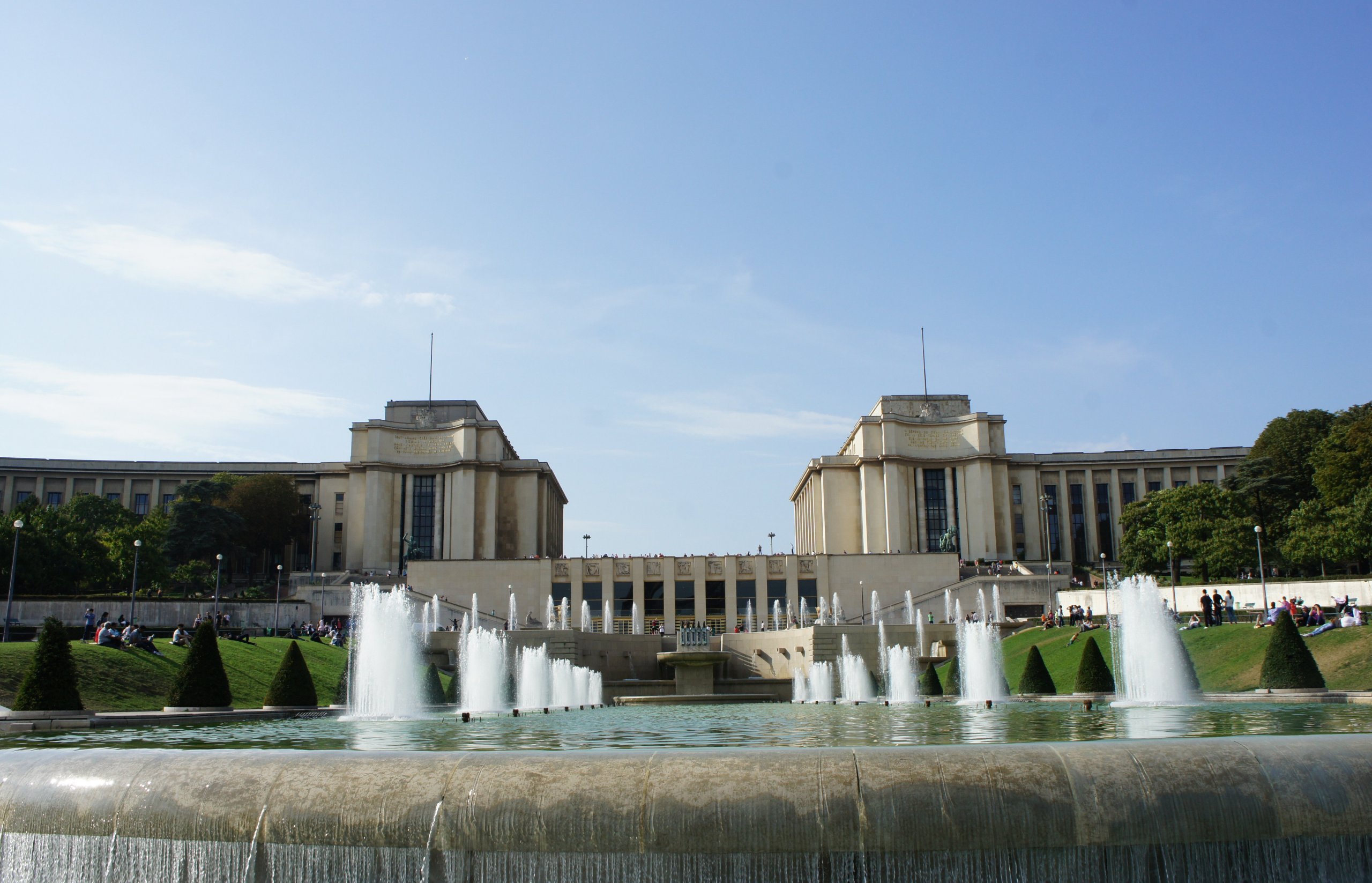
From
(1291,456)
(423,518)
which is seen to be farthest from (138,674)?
(1291,456)

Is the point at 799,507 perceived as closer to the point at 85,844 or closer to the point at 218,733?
the point at 218,733

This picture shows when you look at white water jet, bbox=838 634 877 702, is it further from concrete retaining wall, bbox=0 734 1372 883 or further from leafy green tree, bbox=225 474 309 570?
leafy green tree, bbox=225 474 309 570

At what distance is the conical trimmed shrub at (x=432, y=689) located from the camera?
28.7 meters

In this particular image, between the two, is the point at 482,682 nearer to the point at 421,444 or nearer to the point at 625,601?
the point at 625,601

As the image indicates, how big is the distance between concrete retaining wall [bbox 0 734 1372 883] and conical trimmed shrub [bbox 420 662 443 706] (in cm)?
2287

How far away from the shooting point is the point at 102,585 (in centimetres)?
6444

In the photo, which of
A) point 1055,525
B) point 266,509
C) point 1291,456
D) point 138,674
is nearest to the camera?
point 138,674

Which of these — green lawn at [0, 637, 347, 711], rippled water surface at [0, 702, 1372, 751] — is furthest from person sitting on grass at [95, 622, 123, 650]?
rippled water surface at [0, 702, 1372, 751]

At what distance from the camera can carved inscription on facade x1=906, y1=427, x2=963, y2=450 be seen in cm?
9000

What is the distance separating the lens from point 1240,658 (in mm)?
28484

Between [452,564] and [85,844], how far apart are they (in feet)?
225

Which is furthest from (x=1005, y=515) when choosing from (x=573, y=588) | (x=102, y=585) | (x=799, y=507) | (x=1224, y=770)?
(x=1224, y=770)

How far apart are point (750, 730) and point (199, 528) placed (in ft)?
239

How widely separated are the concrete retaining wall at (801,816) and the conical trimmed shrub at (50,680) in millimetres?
14435
